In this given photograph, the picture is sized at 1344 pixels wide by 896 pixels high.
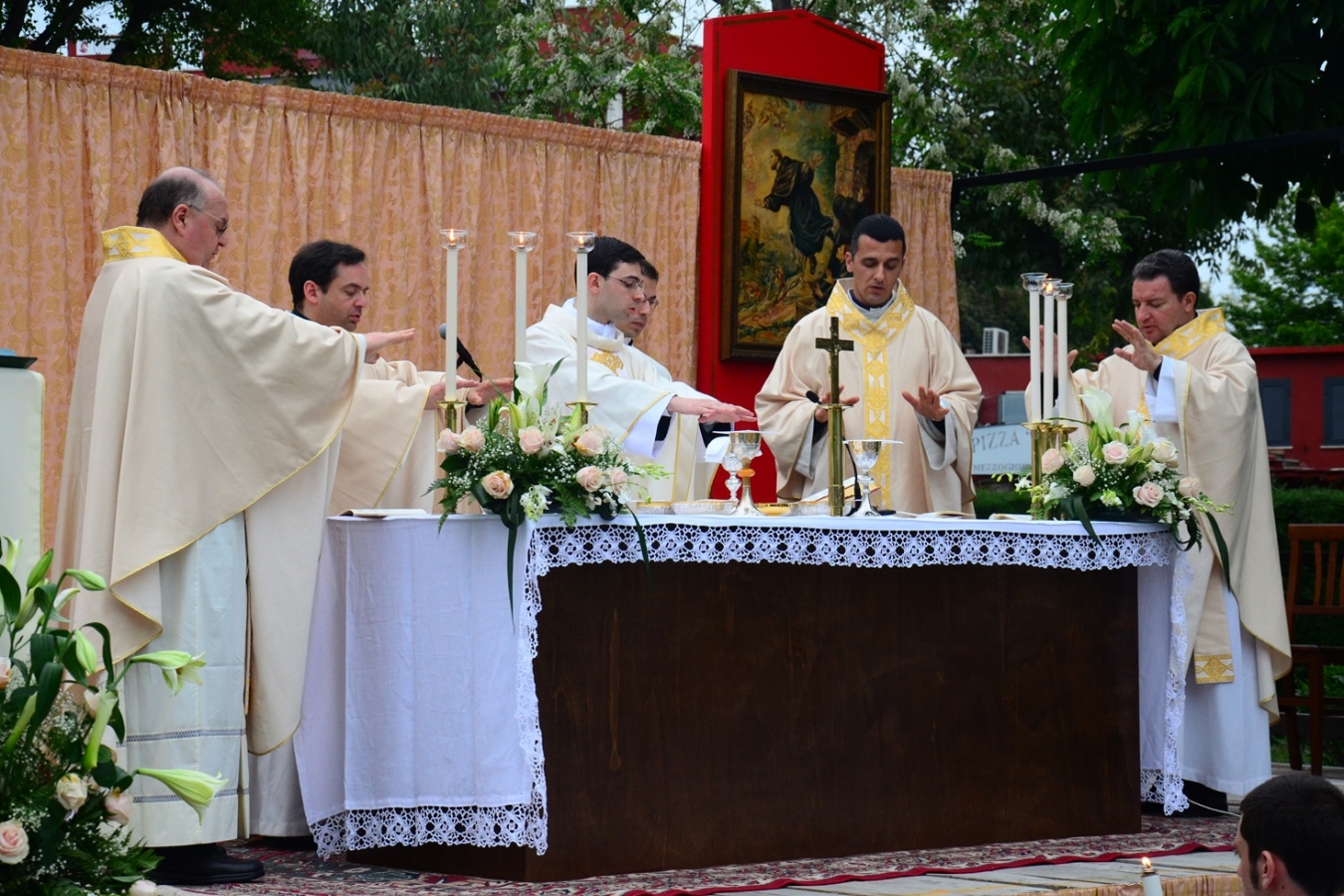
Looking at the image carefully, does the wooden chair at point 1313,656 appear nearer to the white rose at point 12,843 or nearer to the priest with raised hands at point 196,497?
the priest with raised hands at point 196,497

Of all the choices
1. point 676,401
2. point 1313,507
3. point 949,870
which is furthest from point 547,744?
point 1313,507

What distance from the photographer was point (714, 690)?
16.9 feet

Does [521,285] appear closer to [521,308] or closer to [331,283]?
[521,308]

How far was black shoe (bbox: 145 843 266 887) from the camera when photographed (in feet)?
16.1

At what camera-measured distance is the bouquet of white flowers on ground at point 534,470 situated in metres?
4.83

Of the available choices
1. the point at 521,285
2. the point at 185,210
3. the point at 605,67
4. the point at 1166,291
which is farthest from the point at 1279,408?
the point at 185,210

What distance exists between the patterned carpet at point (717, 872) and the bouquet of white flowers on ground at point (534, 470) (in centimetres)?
81

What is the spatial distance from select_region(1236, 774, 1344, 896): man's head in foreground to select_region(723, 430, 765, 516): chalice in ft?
8.37

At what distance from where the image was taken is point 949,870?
5082 millimetres

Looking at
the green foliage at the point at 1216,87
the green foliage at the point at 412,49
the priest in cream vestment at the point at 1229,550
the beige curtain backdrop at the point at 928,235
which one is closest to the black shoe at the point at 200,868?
the priest in cream vestment at the point at 1229,550

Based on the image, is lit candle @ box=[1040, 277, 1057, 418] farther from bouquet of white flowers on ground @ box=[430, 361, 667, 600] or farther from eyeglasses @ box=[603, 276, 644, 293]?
bouquet of white flowers on ground @ box=[430, 361, 667, 600]

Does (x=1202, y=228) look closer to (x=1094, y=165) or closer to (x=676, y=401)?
(x=1094, y=165)

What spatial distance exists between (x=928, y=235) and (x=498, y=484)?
→ 6624 mm

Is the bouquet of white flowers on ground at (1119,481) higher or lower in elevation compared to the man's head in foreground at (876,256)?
lower
